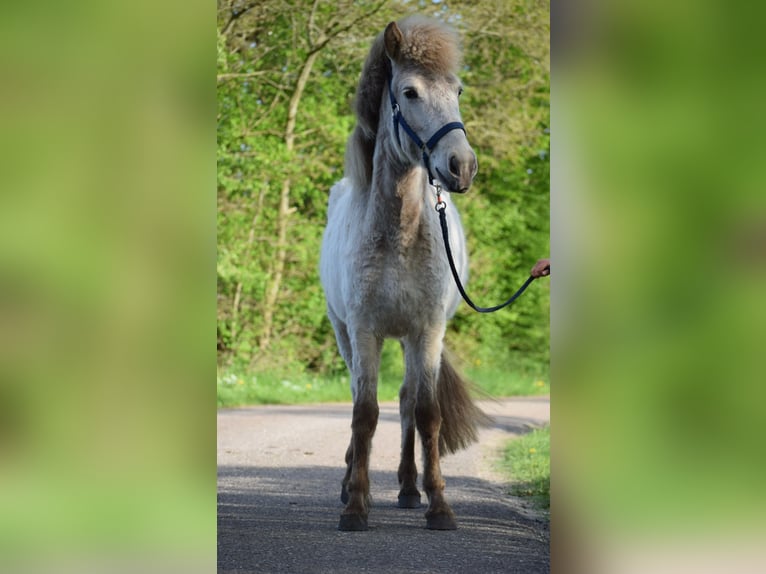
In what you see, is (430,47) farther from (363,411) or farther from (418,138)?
(363,411)

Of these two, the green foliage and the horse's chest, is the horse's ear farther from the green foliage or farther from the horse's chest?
the green foliage

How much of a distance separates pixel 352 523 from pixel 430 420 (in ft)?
2.21

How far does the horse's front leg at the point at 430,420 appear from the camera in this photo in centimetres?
482

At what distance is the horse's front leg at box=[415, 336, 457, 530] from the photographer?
190 inches

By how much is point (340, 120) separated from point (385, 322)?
27.3 feet

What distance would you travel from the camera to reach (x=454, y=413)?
5969 mm

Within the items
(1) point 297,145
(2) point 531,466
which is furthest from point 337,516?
(1) point 297,145

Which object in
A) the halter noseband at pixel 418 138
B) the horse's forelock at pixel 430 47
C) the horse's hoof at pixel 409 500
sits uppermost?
the horse's forelock at pixel 430 47

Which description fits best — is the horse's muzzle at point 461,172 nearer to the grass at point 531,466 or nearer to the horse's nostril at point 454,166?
the horse's nostril at point 454,166

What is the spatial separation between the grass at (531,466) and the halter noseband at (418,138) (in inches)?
73.6
